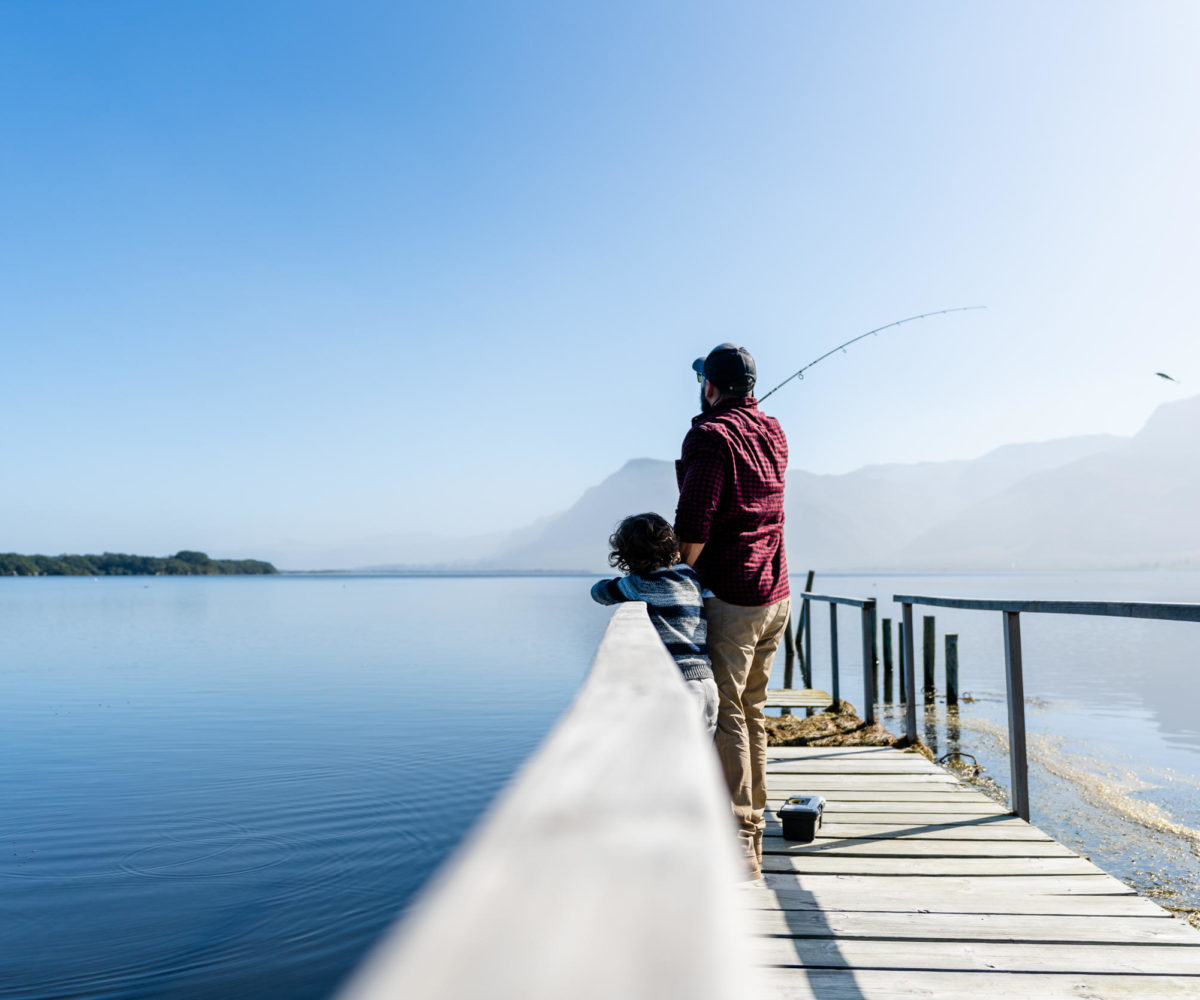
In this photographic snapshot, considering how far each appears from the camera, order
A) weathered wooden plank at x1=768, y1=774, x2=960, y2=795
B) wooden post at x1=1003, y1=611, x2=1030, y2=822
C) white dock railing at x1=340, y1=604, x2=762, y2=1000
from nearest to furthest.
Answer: white dock railing at x1=340, y1=604, x2=762, y2=1000 < wooden post at x1=1003, y1=611, x2=1030, y2=822 < weathered wooden plank at x1=768, y1=774, x2=960, y2=795

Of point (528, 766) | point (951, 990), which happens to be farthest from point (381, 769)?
point (528, 766)

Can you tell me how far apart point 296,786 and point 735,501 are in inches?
292

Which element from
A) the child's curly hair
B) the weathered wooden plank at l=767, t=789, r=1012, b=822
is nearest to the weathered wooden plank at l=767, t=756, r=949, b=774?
the weathered wooden plank at l=767, t=789, r=1012, b=822

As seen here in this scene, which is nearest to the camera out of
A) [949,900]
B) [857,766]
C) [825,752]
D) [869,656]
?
[949,900]

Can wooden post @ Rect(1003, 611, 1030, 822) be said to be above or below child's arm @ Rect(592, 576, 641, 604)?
below

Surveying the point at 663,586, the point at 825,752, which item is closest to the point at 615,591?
the point at 663,586

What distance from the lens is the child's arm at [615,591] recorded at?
2.99 m

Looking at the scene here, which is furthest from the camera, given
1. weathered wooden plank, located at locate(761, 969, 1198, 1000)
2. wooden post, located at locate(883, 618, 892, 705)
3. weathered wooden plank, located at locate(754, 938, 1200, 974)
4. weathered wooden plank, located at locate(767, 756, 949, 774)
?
wooden post, located at locate(883, 618, 892, 705)

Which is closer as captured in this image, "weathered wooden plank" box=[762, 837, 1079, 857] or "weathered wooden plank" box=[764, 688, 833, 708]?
"weathered wooden plank" box=[762, 837, 1079, 857]

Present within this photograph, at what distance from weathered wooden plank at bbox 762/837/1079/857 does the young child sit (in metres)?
1.11

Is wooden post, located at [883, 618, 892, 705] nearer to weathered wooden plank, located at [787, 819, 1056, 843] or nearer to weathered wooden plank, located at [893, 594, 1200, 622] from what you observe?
weathered wooden plank, located at [893, 594, 1200, 622]

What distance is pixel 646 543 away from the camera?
9.77 ft

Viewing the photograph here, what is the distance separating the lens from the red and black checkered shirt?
310 centimetres

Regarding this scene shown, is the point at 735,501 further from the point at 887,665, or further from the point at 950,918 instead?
the point at 887,665
